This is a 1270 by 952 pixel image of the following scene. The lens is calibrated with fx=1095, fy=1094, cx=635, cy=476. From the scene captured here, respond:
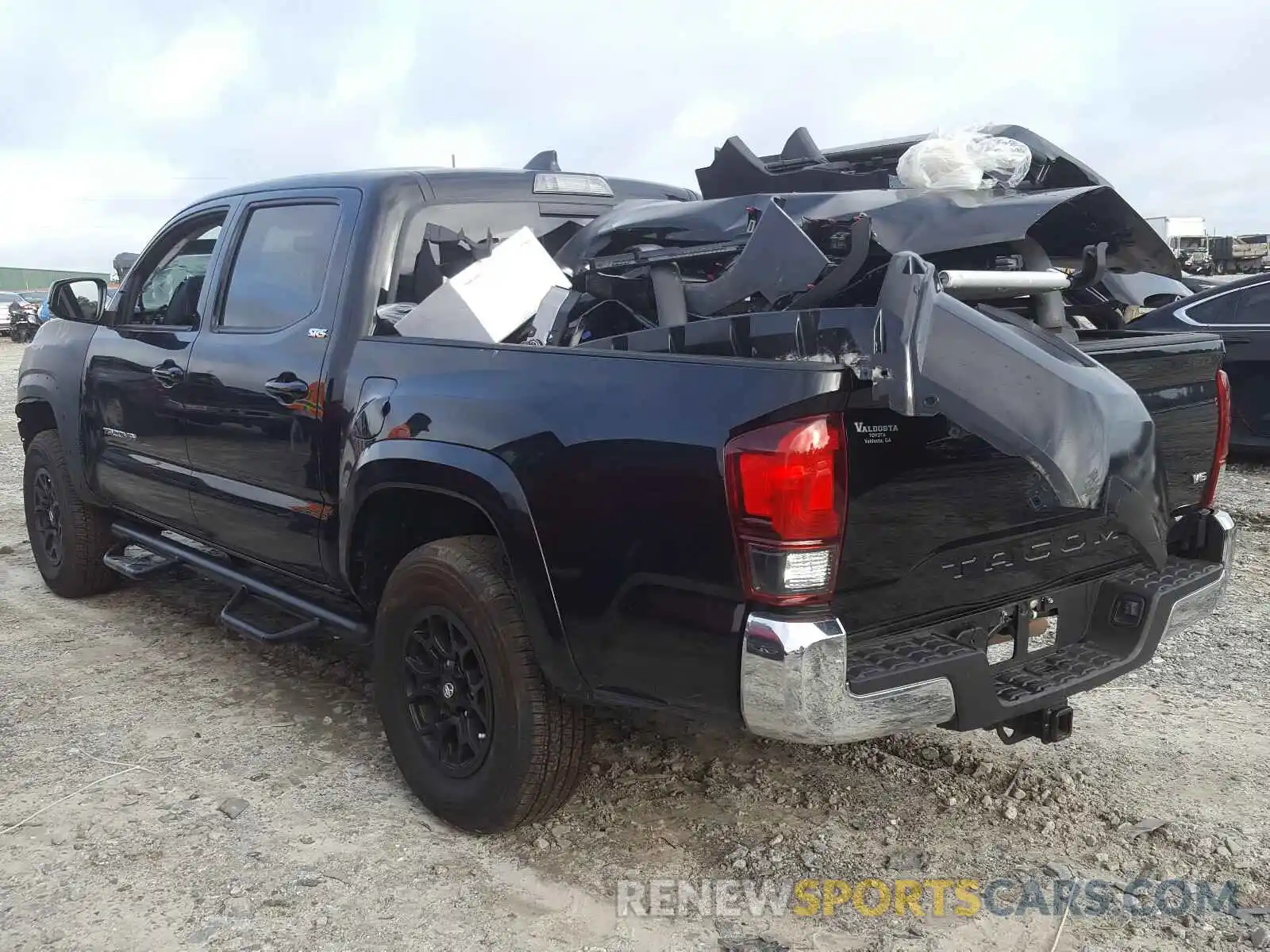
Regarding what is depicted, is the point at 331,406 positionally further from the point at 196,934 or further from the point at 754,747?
the point at 754,747

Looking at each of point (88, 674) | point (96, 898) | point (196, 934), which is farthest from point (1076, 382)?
point (88, 674)

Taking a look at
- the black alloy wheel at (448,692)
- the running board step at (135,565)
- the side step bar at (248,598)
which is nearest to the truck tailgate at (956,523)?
the black alloy wheel at (448,692)

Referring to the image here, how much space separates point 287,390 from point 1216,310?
23.4 feet

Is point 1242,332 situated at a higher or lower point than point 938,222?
lower

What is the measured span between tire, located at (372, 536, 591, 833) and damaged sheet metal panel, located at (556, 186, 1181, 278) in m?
1.25

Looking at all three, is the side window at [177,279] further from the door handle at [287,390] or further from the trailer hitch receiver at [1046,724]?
the trailer hitch receiver at [1046,724]

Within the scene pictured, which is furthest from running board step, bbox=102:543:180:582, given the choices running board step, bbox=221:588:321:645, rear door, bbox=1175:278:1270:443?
rear door, bbox=1175:278:1270:443

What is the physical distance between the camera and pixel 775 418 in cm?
241

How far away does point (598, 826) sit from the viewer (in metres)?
3.31

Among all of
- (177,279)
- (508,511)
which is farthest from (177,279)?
(508,511)

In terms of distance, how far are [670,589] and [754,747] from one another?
1414 millimetres

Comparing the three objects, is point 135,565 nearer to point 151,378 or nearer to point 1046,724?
point 151,378

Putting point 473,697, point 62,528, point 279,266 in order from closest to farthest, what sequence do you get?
point 473,697 → point 279,266 → point 62,528

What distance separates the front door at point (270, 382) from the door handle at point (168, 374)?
0.10m
